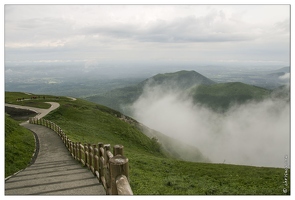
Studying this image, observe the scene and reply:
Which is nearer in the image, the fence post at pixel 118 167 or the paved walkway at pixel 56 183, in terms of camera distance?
the fence post at pixel 118 167

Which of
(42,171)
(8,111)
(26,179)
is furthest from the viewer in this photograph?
(8,111)

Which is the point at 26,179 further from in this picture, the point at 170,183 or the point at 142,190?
the point at 170,183

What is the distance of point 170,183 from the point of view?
17156mm

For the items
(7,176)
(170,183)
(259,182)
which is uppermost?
(7,176)

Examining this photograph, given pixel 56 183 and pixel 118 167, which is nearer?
pixel 118 167

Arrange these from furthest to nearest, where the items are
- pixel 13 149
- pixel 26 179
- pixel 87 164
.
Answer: pixel 13 149
pixel 87 164
pixel 26 179

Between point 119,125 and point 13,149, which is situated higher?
point 13,149

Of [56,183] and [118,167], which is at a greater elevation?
[118,167]

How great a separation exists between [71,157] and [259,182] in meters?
18.4

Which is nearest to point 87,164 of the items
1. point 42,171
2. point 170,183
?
point 42,171

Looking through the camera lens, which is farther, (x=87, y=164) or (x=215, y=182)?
(x=215, y=182)

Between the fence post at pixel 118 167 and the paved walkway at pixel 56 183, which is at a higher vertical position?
the fence post at pixel 118 167

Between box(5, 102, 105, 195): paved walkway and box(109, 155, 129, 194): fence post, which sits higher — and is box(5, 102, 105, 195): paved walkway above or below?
below

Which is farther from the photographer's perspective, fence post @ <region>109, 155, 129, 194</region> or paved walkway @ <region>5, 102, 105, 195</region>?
paved walkway @ <region>5, 102, 105, 195</region>
